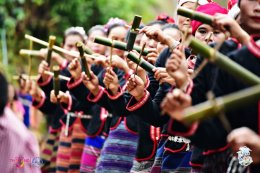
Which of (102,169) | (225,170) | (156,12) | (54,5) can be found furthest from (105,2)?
(225,170)

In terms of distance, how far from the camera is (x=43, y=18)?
14.4 metres

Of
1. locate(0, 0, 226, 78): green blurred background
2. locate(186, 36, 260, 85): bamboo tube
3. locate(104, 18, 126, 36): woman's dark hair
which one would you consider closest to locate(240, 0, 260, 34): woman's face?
locate(186, 36, 260, 85): bamboo tube

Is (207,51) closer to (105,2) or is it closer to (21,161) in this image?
(21,161)

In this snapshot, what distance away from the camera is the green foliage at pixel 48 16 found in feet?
45.6

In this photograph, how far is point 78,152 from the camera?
8.76 meters

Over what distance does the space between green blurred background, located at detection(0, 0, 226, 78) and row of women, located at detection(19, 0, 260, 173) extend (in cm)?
443

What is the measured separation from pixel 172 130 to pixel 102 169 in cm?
337

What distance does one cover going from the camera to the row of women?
3.80 metres

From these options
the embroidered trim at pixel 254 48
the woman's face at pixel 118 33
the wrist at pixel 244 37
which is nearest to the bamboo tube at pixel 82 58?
the woman's face at pixel 118 33

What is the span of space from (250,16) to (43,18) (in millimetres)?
10520

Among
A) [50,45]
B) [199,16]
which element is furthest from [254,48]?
[50,45]

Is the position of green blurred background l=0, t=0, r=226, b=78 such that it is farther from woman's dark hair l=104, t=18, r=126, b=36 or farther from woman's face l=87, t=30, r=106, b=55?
woman's dark hair l=104, t=18, r=126, b=36

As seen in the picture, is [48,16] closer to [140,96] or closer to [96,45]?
[96,45]

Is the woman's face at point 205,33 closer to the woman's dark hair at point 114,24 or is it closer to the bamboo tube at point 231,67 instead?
the bamboo tube at point 231,67
